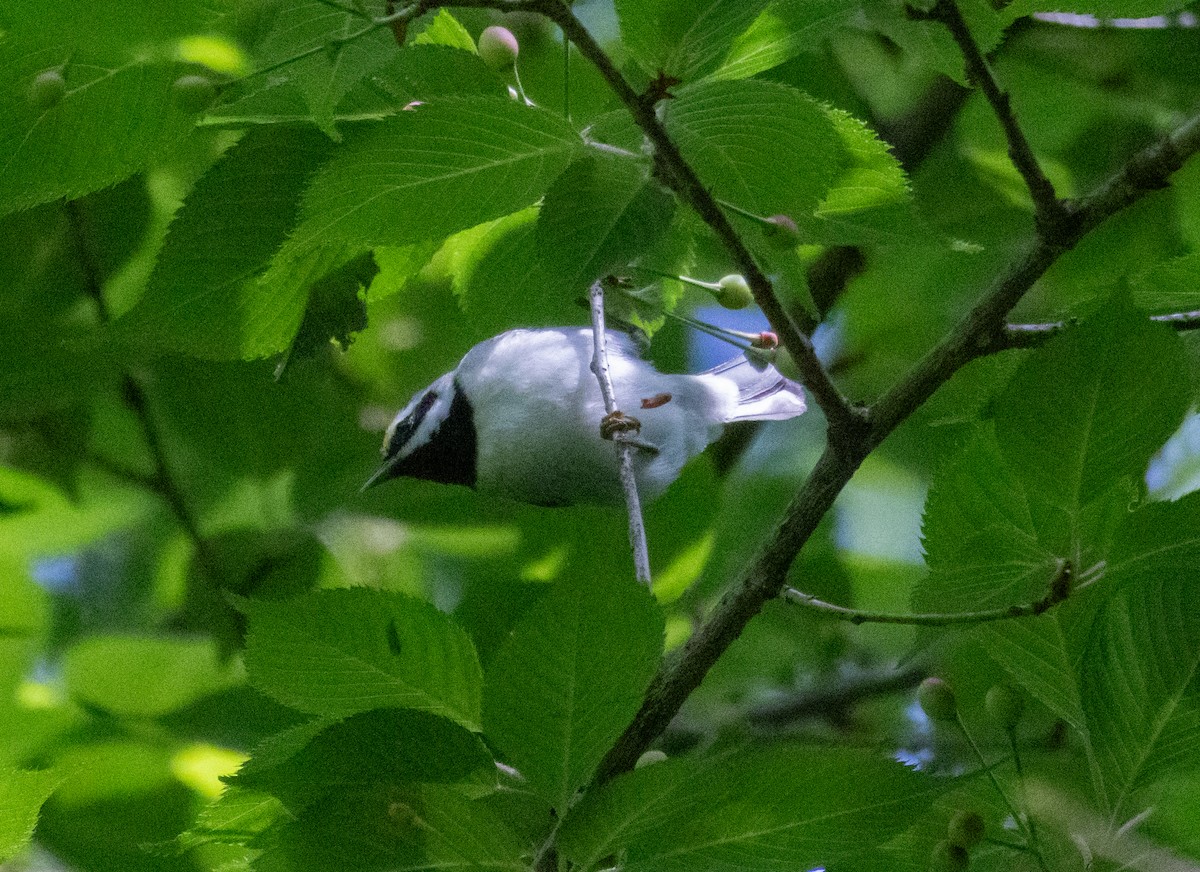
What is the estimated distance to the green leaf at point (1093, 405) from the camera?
3.02 feet

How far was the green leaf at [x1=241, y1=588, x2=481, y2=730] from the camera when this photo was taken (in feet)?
3.32

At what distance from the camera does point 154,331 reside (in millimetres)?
1277

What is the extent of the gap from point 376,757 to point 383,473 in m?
1.59

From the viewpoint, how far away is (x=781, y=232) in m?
1.16

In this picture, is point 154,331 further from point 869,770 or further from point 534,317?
point 869,770

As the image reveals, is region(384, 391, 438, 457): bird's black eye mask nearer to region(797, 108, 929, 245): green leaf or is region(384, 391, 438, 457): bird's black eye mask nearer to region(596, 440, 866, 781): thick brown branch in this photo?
region(596, 440, 866, 781): thick brown branch

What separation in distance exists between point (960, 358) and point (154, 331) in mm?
848

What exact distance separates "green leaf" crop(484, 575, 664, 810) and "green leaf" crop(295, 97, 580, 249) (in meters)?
0.35

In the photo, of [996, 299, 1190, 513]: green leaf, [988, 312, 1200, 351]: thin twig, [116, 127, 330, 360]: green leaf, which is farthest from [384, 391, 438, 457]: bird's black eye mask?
[996, 299, 1190, 513]: green leaf

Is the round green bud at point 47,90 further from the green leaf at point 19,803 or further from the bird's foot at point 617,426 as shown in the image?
the bird's foot at point 617,426

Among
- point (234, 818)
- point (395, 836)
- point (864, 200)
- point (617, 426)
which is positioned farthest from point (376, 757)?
point (617, 426)

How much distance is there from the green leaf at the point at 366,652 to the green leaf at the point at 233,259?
389mm

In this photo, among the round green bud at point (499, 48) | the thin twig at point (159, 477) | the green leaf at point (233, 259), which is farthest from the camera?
the thin twig at point (159, 477)

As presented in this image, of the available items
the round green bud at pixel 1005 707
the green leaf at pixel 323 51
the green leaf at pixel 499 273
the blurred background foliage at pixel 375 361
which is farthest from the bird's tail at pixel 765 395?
the green leaf at pixel 323 51
